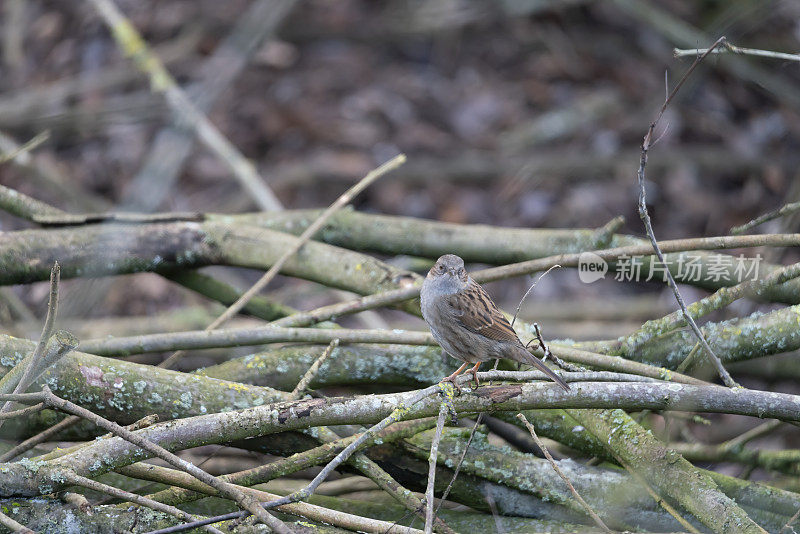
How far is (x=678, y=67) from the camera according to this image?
751 centimetres

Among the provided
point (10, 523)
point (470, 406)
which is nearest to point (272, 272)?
point (470, 406)

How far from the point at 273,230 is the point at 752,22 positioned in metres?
4.21

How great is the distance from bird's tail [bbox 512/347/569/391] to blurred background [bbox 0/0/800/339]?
2779 mm

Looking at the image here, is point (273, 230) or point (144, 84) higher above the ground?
point (144, 84)

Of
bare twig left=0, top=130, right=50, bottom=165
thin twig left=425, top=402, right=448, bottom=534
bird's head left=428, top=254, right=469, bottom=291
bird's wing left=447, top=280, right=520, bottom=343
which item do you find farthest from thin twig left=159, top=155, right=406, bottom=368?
thin twig left=425, top=402, right=448, bottom=534

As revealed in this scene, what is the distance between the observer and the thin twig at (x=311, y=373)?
9.12 feet

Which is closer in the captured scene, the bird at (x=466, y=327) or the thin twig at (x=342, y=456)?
the thin twig at (x=342, y=456)

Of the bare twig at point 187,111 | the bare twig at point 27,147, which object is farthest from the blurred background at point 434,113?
the bare twig at point 27,147

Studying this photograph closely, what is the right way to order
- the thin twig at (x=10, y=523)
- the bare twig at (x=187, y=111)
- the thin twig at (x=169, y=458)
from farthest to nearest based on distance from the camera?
1. the bare twig at (x=187, y=111)
2. the thin twig at (x=169, y=458)
3. the thin twig at (x=10, y=523)

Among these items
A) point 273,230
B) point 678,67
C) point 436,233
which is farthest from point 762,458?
point 678,67

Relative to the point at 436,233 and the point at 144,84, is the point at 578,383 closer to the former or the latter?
the point at 436,233

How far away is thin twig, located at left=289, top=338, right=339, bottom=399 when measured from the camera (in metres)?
2.78

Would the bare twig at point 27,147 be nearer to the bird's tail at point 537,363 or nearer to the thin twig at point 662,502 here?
the bird's tail at point 537,363
